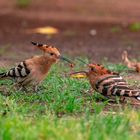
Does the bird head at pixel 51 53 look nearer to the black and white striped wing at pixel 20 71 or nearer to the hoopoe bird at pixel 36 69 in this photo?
the hoopoe bird at pixel 36 69

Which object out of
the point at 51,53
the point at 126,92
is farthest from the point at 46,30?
the point at 126,92

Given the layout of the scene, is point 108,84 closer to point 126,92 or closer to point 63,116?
point 126,92

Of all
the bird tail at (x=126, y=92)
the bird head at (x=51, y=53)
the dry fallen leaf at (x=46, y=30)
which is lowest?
the bird tail at (x=126, y=92)

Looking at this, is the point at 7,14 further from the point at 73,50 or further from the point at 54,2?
the point at 73,50

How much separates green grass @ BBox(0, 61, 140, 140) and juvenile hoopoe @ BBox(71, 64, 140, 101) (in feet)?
0.49

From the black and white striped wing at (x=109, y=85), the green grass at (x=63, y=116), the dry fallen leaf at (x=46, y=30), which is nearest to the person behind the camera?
the green grass at (x=63, y=116)

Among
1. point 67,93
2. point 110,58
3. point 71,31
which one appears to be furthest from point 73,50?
point 67,93

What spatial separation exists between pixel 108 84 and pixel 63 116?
1.02 m

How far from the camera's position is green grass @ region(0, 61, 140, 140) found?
6070 mm

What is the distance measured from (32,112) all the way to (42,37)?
9854 millimetres

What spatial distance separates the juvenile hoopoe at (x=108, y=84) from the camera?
779 cm

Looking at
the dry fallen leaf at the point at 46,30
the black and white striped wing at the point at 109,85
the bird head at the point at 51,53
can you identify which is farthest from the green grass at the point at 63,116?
the dry fallen leaf at the point at 46,30

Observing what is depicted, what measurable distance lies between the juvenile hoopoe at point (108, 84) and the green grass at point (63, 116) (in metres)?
0.15

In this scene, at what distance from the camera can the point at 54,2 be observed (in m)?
21.2
